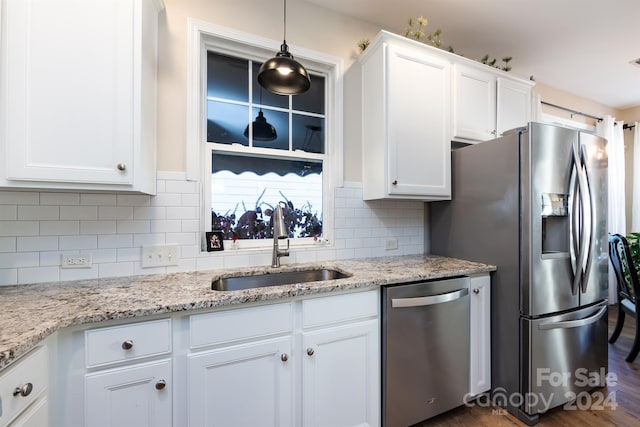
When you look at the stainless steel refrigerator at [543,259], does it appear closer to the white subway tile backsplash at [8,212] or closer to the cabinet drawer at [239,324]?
the cabinet drawer at [239,324]

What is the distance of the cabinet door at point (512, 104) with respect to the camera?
2.30 m

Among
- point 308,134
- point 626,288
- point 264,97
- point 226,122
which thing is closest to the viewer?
point 226,122

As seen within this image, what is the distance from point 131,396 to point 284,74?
151cm

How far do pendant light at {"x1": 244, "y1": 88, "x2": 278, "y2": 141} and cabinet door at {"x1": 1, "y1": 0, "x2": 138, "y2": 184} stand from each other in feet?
2.57

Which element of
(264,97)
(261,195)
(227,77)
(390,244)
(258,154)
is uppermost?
(227,77)

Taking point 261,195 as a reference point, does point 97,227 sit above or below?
below

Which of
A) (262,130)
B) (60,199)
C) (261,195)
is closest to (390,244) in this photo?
(261,195)

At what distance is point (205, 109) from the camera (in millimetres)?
1812

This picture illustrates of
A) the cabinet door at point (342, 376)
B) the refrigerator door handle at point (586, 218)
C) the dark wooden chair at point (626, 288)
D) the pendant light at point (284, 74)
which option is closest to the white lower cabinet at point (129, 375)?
the cabinet door at point (342, 376)

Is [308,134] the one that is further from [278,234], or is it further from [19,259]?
[19,259]

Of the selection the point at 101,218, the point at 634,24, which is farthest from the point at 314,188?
the point at 634,24

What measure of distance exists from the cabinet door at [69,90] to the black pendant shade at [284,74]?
0.61m

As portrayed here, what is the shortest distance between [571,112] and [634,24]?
1449 millimetres

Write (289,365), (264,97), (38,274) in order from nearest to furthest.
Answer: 1. (289,365)
2. (38,274)
3. (264,97)
